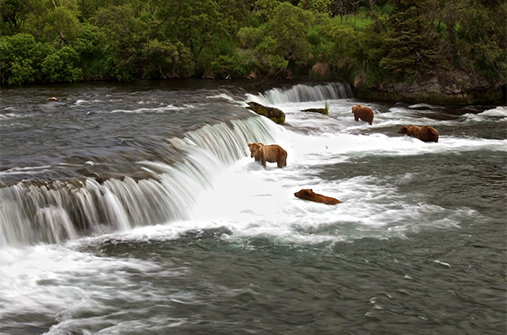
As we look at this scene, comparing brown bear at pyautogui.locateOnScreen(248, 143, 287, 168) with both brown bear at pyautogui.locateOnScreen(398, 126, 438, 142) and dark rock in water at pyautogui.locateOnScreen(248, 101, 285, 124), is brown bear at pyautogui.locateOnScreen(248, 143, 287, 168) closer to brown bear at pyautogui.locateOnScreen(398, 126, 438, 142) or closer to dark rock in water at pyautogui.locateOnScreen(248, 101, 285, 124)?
brown bear at pyautogui.locateOnScreen(398, 126, 438, 142)

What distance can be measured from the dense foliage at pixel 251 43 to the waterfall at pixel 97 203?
19607 mm

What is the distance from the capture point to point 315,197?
37.1 ft

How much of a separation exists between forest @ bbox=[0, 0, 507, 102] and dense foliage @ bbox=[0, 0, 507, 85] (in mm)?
61

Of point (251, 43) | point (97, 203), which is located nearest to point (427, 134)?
point (97, 203)

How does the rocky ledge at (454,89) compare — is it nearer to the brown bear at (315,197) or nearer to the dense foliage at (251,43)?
the dense foliage at (251,43)

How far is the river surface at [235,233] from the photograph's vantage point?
674 cm

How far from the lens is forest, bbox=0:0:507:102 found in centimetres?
2844

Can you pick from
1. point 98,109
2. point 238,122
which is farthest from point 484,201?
point 98,109

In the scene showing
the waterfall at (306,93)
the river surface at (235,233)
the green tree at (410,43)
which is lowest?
the river surface at (235,233)

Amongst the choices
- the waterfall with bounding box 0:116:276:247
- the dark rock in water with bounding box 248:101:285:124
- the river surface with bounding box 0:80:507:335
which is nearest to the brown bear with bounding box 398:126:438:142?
the river surface with bounding box 0:80:507:335

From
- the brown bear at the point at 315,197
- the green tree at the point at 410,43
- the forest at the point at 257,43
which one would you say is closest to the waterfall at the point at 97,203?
the brown bear at the point at 315,197

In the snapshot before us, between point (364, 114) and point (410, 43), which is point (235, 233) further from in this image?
point (410, 43)

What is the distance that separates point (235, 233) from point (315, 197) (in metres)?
2.30

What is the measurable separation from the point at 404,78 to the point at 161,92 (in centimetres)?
1287
